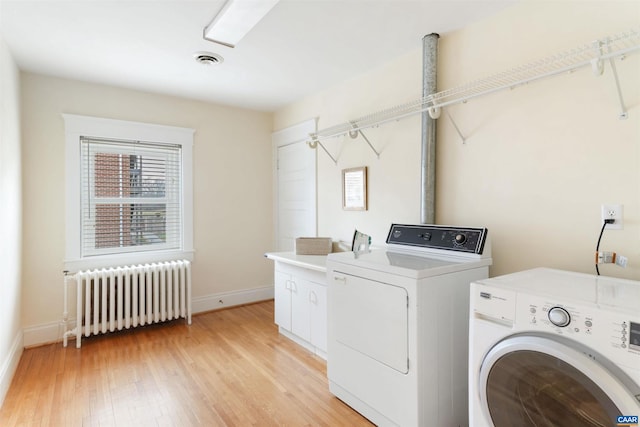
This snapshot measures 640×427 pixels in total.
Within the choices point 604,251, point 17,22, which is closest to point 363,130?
point 604,251

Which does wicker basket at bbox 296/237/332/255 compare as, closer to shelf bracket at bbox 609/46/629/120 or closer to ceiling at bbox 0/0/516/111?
ceiling at bbox 0/0/516/111

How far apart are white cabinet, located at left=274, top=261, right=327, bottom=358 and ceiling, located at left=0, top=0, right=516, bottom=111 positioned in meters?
1.73

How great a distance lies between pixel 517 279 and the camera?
1.53 m

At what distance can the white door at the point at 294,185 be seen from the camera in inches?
146

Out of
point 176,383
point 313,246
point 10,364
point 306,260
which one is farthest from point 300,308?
point 10,364

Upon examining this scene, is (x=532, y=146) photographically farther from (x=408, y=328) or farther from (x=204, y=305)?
(x=204, y=305)

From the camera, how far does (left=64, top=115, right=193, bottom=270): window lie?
126 inches

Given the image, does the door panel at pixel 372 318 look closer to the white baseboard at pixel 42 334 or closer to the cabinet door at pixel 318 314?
the cabinet door at pixel 318 314

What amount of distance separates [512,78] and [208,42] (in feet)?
6.64

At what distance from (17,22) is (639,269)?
377cm

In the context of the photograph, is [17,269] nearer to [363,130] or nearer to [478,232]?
[363,130]

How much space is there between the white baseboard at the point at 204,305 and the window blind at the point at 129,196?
0.70 meters

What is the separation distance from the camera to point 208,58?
106 inches

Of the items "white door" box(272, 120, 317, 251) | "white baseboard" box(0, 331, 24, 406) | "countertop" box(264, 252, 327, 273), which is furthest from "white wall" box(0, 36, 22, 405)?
"white door" box(272, 120, 317, 251)
